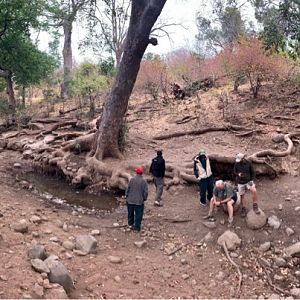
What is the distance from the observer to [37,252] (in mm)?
6562

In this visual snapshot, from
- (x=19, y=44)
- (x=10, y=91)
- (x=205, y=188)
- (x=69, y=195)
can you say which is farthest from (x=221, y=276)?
(x=10, y=91)

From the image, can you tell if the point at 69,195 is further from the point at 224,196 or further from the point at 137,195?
the point at 224,196

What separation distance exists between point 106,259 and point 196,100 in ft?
42.4

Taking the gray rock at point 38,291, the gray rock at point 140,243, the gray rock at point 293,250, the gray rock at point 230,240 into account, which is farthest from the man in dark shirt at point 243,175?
the gray rock at point 38,291

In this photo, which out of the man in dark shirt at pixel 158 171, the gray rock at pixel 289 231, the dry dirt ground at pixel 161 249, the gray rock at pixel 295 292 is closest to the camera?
the dry dirt ground at pixel 161 249

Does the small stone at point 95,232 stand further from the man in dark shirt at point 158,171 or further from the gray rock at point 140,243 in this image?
the man in dark shirt at point 158,171

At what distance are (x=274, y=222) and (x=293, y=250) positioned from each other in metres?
0.97

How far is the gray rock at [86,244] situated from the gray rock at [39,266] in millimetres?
1215

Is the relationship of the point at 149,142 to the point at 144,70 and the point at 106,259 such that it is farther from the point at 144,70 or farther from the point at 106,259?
the point at 144,70

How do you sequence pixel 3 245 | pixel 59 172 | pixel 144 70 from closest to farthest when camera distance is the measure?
pixel 3 245 → pixel 59 172 → pixel 144 70

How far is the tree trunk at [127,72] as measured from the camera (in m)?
11.7

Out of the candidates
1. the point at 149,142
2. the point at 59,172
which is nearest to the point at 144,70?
the point at 149,142

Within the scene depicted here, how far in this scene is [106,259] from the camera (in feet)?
23.8

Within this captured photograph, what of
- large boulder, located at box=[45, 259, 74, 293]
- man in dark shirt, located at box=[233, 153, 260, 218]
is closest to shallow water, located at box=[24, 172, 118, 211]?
man in dark shirt, located at box=[233, 153, 260, 218]
